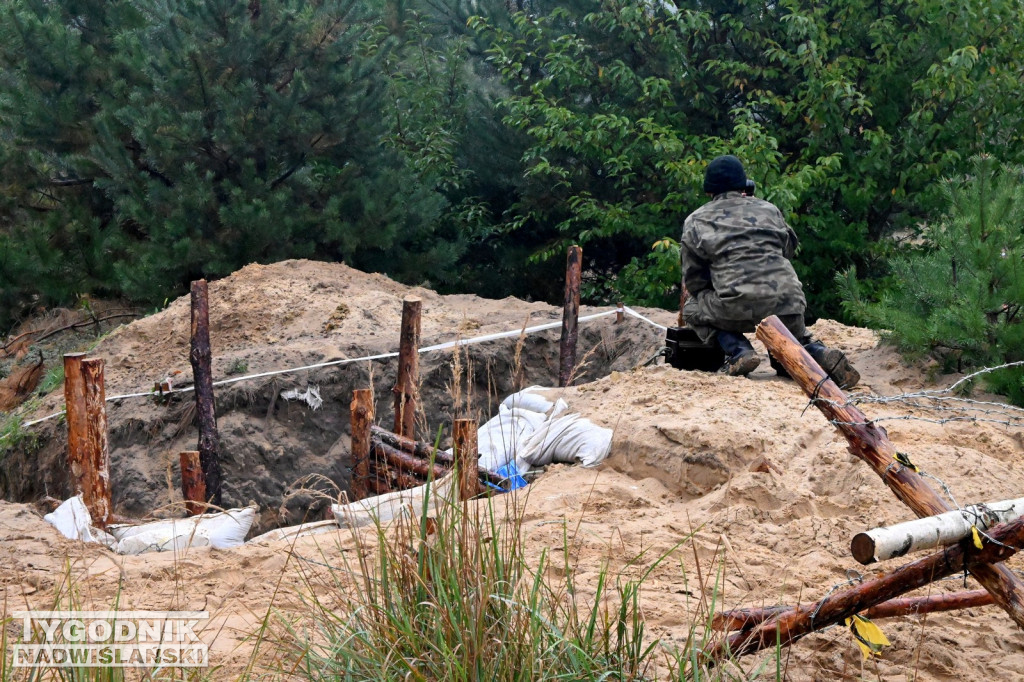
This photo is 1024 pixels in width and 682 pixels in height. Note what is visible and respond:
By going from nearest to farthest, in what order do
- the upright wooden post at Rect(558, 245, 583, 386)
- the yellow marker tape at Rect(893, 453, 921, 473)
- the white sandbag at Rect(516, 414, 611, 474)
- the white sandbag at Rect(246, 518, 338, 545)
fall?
1. the yellow marker tape at Rect(893, 453, 921, 473)
2. the white sandbag at Rect(246, 518, 338, 545)
3. the white sandbag at Rect(516, 414, 611, 474)
4. the upright wooden post at Rect(558, 245, 583, 386)

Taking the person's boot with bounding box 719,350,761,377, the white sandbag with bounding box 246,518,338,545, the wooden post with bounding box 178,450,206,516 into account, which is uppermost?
the person's boot with bounding box 719,350,761,377

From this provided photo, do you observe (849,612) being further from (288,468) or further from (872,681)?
(288,468)

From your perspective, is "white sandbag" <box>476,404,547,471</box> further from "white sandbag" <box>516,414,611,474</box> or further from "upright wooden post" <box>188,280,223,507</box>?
"upright wooden post" <box>188,280,223,507</box>

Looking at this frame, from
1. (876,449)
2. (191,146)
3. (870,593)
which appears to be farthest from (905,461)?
(191,146)

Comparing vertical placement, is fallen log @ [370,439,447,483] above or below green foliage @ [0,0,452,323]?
below

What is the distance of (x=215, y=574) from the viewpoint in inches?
161

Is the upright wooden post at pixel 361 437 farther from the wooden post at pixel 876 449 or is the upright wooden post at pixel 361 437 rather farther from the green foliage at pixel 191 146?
the green foliage at pixel 191 146

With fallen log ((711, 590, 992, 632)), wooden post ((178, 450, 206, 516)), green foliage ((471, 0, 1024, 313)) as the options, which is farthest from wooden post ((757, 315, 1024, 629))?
green foliage ((471, 0, 1024, 313))

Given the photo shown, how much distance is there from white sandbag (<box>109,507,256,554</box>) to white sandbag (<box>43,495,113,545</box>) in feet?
0.28

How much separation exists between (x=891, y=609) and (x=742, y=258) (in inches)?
145

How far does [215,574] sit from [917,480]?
9.05 feet

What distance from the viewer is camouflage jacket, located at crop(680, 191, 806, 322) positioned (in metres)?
6.25

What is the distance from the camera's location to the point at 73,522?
500cm

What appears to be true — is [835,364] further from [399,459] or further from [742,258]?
[399,459]
